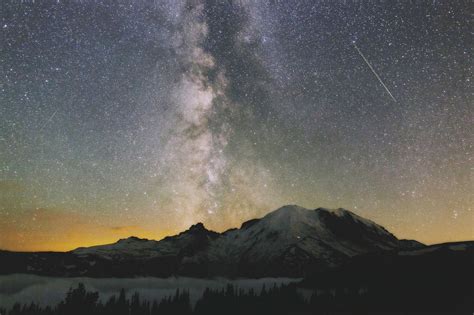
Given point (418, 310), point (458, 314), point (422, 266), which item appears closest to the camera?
point (458, 314)

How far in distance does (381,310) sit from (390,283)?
3325 centimetres

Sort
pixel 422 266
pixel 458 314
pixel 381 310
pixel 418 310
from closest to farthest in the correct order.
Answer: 1. pixel 458 314
2. pixel 418 310
3. pixel 381 310
4. pixel 422 266

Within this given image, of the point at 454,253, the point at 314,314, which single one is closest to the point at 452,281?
the point at 454,253

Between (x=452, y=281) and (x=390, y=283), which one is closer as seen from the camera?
(x=452, y=281)

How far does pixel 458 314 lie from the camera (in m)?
136

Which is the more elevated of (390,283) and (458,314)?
(390,283)

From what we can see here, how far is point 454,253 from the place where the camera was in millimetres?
198625

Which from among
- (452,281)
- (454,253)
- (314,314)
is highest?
(454,253)

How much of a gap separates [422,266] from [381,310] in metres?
48.5

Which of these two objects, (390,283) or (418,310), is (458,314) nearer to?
(418,310)

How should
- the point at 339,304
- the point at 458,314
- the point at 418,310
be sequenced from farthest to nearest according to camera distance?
the point at 339,304
the point at 418,310
the point at 458,314

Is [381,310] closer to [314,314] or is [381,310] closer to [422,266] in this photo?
[314,314]

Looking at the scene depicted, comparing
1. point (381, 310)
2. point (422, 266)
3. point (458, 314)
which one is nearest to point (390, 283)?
point (422, 266)

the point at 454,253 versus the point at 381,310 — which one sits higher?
the point at 454,253
